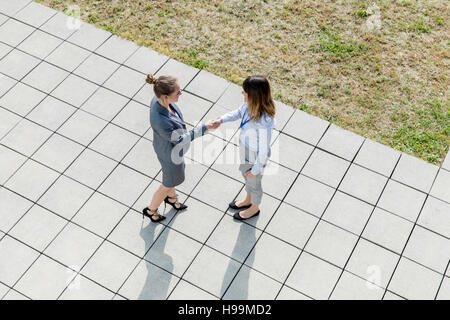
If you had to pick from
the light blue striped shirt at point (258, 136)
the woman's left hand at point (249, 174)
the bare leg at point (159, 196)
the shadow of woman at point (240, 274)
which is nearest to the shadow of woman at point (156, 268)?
the bare leg at point (159, 196)

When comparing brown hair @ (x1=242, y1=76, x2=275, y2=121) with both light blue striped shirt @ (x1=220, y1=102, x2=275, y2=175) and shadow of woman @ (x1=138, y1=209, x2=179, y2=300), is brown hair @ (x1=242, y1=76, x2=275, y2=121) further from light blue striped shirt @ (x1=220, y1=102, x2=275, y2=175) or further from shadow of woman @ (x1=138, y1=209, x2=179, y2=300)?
shadow of woman @ (x1=138, y1=209, x2=179, y2=300)

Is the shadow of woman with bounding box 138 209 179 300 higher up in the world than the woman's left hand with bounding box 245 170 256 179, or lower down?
lower down

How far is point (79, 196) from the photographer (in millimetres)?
5328

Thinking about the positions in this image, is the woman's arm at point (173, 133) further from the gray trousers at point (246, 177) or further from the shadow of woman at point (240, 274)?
the shadow of woman at point (240, 274)

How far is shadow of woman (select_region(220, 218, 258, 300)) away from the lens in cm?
472

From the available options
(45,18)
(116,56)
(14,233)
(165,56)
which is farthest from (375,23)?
(14,233)

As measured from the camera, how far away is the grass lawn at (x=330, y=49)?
608cm

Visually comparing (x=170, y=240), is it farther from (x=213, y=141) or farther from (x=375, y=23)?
(x=375, y=23)

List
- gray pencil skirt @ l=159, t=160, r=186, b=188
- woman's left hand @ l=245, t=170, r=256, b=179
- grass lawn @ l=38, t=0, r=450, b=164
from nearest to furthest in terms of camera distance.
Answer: woman's left hand @ l=245, t=170, r=256, b=179, gray pencil skirt @ l=159, t=160, r=186, b=188, grass lawn @ l=38, t=0, r=450, b=164

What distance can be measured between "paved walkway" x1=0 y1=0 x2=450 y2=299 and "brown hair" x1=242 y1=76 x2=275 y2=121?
153 centimetres

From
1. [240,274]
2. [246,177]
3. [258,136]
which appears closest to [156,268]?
[240,274]

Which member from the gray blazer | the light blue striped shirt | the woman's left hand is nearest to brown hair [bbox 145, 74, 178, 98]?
the gray blazer

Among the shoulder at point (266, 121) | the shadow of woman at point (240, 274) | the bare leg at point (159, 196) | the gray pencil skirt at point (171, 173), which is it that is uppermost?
the shoulder at point (266, 121)
